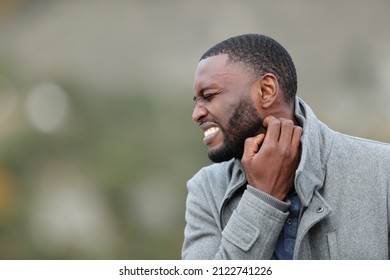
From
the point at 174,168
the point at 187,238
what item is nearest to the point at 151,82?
the point at 174,168

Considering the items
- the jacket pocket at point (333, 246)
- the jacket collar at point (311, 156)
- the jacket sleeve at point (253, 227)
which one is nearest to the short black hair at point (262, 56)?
the jacket collar at point (311, 156)

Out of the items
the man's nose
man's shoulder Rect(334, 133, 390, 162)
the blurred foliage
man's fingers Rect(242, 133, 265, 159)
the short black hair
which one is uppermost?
the short black hair

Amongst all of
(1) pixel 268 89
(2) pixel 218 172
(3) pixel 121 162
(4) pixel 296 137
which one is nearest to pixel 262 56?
(1) pixel 268 89

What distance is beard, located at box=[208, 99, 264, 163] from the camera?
7.95 feet

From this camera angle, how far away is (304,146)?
227 centimetres

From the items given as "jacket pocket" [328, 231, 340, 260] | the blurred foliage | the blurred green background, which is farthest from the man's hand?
the blurred foliage

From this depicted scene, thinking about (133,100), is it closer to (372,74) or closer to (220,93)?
(372,74)

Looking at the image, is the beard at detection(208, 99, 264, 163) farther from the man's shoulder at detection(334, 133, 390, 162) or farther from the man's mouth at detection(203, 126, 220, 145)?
the man's shoulder at detection(334, 133, 390, 162)

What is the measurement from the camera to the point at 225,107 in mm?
2418

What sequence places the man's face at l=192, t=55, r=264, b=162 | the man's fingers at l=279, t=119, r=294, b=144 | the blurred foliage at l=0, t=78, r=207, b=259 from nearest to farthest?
the man's fingers at l=279, t=119, r=294, b=144
the man's face at l=192, t=55, r=264, b=162
the blurred foliage at l=0, t=78, r=207, b=259

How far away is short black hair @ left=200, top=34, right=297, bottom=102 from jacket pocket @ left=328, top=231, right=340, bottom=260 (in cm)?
55

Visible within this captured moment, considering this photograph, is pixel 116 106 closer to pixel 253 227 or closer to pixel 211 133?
pixel 211 133

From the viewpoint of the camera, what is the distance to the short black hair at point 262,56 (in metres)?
2.48

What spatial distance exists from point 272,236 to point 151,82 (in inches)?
275
